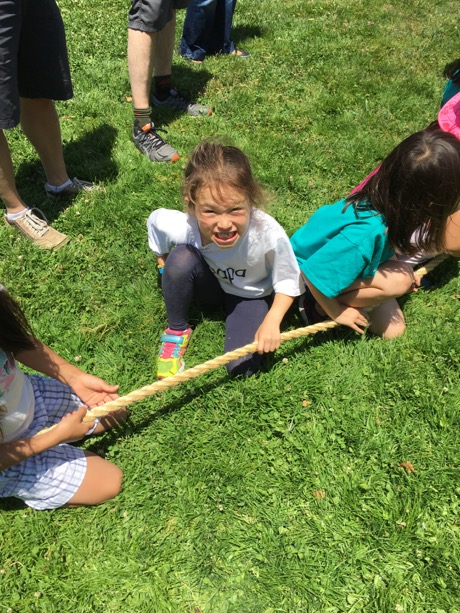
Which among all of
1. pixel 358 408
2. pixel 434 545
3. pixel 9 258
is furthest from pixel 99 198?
pixel 434 545

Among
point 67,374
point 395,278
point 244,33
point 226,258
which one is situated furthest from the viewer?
point 244,33

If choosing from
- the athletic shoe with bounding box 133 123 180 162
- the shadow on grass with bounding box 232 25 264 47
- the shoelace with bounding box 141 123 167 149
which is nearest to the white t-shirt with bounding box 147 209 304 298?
the athletic shoe with bounding box 133 123 180 162

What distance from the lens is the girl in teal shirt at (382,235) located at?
2.38 m

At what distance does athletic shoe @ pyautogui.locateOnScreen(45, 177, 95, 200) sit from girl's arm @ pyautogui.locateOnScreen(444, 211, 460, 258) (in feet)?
8.65

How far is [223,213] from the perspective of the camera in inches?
97.0

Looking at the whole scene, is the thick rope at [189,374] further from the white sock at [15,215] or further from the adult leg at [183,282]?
the white sock at [15,215]

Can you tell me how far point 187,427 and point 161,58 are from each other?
3686 mm

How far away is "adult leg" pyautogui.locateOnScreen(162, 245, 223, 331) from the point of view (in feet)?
9.25

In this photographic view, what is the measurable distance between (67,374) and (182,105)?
10.9ft

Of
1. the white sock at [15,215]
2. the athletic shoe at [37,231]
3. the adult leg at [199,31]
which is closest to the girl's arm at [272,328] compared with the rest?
the athletic shoe at [37,231]

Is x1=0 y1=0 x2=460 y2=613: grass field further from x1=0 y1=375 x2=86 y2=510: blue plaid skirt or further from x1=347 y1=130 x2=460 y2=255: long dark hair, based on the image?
x1=347 y1=130 x2=460 y2=255: long dark hair

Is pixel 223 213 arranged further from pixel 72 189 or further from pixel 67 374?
pixel 72 189

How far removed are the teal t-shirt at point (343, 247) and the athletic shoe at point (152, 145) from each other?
6.03 feet

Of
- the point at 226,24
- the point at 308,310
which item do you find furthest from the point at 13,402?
the point at 226,24
